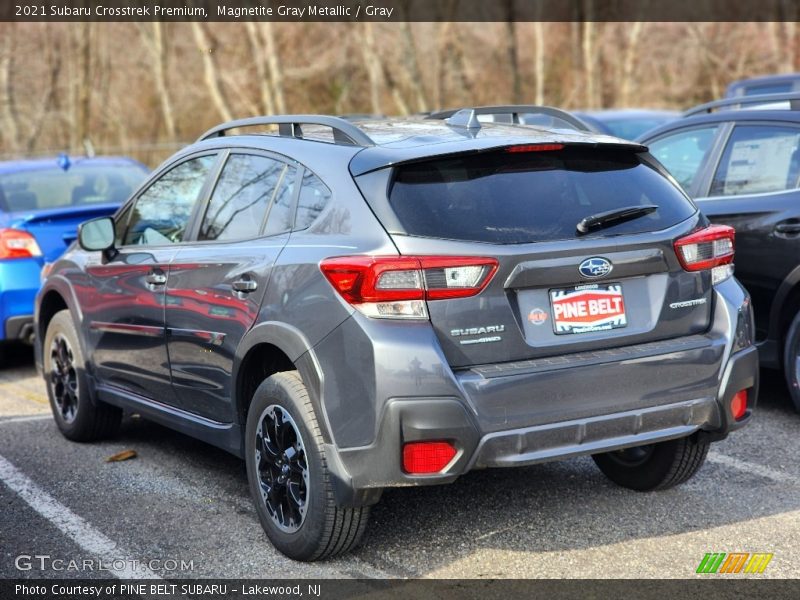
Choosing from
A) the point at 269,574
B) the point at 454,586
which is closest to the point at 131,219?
the point at 269,574

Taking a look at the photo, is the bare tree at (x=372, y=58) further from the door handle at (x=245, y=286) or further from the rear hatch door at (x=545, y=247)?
the rear hatch door at (x=545, y=247)

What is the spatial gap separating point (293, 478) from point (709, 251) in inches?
74.8

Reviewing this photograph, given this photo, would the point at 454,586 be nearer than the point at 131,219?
Yes

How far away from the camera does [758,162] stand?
6.59 metres

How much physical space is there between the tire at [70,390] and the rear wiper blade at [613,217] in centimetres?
337

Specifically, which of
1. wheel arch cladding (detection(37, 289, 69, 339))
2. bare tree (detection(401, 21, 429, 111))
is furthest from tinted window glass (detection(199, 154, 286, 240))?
bare tree (detection(401, 21, 429, 111))

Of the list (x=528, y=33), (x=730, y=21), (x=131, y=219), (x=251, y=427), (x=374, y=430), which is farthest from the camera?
(x=528, y=33)

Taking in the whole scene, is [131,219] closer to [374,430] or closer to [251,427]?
[251,427]

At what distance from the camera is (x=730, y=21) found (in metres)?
35.4

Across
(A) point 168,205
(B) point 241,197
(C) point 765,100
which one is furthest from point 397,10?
(B) point 241,197

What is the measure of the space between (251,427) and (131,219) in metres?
1.98

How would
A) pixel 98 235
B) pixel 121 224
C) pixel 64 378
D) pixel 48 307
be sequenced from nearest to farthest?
pixel 98 235 < pixel 121 224 < pixel 64 378 < pixel 48 307

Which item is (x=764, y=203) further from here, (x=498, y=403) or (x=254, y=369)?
(x=254, y=369)

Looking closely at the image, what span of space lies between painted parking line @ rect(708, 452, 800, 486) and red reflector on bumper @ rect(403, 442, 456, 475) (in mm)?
2135
